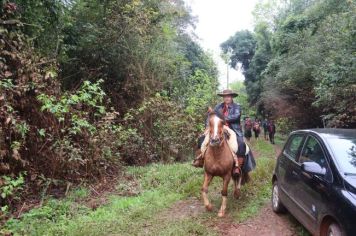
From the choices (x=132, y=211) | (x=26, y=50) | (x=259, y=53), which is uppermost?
(x=259, y=53)

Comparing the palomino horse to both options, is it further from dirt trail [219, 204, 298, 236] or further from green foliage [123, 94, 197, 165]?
green foliage [123, 94, 197, 165]

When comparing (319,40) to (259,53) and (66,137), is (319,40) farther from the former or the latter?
(259,53)

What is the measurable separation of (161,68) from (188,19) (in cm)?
2393

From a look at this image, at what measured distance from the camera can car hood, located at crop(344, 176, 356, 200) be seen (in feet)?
16.0

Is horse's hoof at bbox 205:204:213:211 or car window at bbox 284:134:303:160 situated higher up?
car window at bbox 284:134:303:160

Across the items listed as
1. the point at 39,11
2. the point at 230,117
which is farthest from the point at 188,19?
the point at 230,117

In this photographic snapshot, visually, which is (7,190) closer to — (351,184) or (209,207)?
(209,207)

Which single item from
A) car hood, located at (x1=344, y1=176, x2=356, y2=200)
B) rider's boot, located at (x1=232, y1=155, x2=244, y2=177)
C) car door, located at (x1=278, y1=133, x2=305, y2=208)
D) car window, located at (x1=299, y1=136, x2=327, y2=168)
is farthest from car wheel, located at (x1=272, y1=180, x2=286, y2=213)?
car hood, located at (x1=344, y1=176, x2=356, y2=200)

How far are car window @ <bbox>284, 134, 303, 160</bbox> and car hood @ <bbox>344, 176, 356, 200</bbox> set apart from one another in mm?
1981

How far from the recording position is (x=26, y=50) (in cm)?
961

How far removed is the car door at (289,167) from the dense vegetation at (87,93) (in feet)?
15.5

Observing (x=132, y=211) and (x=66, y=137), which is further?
(x=66, y=137)

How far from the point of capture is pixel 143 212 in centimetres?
796

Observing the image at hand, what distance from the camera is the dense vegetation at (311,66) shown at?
15.4 meters
